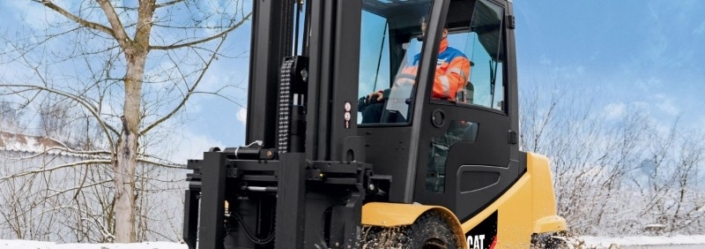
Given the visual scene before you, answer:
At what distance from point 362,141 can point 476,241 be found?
48.4 inches

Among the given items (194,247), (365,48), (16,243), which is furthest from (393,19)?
(16,243)

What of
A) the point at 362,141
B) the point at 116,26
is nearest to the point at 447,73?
the point at 362,141

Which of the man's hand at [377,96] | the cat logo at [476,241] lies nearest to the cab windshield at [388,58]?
the man's hand at [377,96]

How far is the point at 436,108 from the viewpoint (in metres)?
4.56

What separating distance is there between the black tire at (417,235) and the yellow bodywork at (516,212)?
56 millimetres

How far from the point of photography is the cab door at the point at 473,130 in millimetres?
4598

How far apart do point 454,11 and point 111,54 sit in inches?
299

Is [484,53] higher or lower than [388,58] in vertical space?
higher

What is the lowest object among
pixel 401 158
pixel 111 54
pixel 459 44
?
pixel 401 158

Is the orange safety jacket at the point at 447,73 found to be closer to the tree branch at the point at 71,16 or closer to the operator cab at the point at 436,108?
the operator cab at the point at 436,108

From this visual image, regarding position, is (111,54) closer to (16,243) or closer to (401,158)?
(16,243)

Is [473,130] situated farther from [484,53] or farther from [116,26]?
[116,26]

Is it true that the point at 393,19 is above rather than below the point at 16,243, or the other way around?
above

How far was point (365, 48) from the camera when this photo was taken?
468 centimetres
